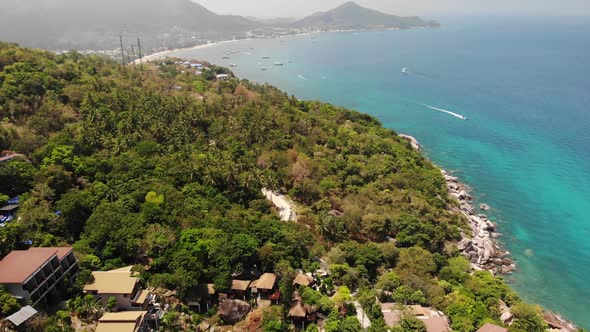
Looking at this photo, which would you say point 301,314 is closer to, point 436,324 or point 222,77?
point 436,324

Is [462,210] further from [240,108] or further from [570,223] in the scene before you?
[240,108]

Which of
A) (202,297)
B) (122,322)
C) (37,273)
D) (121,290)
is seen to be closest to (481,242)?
(202,297)

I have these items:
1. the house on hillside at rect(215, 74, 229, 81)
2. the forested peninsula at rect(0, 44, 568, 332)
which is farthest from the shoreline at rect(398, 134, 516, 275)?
the house on hillside at rect(215, 74, 229, 81)

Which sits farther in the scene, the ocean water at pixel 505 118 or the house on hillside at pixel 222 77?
the house on hillside at pixel 222 77

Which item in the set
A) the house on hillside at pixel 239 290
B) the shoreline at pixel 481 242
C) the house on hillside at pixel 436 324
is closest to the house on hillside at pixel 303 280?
the house on hillside at pixel 239 290

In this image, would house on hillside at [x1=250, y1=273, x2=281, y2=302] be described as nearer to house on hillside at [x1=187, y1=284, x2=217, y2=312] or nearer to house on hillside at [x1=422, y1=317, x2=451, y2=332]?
house on hillside at [x1=187, y1=284, x2=217, y2=312]

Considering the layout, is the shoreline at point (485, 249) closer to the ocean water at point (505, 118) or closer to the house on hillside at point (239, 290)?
the ocean water at point (505, 118)

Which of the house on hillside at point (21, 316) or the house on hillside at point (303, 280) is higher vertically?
the house on hillside at point (21, 316)

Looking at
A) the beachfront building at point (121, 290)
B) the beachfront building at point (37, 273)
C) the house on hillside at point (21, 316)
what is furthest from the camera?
the beachfront building at point (121, 290)
